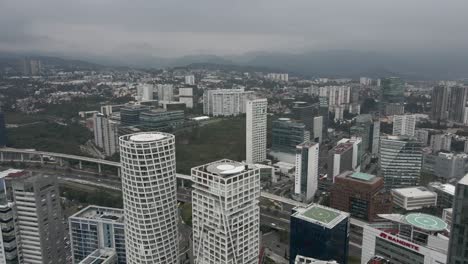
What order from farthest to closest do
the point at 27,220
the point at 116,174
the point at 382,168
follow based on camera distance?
the point at 116,174 → the point at 382,168 → the point at 27,220

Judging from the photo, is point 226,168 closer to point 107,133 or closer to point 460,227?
point 460,227

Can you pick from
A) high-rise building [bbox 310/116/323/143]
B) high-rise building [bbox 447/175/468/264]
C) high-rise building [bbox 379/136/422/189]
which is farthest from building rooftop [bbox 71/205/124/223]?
high-rise building [bbox 310/116/323/143]

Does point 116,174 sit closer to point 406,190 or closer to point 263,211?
point 263,211

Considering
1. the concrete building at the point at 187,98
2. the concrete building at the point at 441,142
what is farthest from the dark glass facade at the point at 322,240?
the concrete building at the point at 187,98

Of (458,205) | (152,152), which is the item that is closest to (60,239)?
(152,152)

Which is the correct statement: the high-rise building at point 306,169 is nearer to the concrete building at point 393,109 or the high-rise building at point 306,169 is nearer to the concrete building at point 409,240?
the concrete building at point 409,240

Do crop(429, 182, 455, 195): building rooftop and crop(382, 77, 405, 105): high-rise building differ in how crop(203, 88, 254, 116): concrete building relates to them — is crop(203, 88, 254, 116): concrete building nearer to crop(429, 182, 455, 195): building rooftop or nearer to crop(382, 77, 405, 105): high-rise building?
crop(382, 77, 405, 105): high-rise building
